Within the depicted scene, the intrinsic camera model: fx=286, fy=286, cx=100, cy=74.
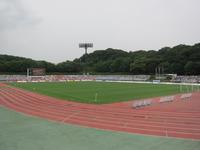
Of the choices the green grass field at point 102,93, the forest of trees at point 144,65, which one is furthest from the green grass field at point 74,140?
the forest of trees at point 144,65

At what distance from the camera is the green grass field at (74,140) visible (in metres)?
9.12

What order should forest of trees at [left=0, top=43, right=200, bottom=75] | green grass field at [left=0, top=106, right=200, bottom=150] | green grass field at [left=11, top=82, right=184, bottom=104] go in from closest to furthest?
green grass field at [left=0, top=106, right=200, bottom=150], green grass field at [left=11, top=82, right=184, bottom=104], forest of trees at [left=0, top=43, right=200, bottom=75]

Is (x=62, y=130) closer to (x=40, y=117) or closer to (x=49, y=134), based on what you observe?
(x=49, y=134)

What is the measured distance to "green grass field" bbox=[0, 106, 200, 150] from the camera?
9125 mm

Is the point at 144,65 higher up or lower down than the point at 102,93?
higher up

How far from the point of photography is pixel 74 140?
32.7ft

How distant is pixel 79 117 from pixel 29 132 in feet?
12.5

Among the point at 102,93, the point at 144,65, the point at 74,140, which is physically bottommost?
the point at 74,140

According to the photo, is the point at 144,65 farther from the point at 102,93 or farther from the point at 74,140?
the point at 74,140

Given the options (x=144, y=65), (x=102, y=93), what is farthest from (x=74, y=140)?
(x=144, y=65)

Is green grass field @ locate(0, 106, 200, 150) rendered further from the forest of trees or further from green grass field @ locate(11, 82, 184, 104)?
the forest of trees

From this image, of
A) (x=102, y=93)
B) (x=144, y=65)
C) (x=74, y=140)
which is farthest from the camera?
(x=144, y=65)

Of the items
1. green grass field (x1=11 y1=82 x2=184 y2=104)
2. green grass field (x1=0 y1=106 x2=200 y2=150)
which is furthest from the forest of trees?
green grass field (x1=0 y1=106 x2=200 y2=150)

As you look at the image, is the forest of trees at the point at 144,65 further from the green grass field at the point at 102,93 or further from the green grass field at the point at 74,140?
the green grass field at the point at 74,140
